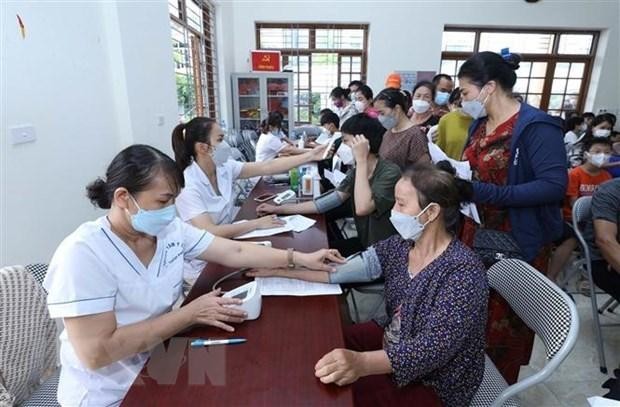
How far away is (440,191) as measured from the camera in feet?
3.61

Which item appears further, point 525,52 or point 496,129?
point 525,52

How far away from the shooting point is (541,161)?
1.33 m

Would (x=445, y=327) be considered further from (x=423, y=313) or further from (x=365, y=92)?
(x=365, y=92)

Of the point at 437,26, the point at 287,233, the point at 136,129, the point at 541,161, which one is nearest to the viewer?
the point at 541,161

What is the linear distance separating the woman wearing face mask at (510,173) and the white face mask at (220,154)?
1.26m

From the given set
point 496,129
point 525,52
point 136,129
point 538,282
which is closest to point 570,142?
point 525,52

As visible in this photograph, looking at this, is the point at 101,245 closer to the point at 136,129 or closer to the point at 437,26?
the point at 136,129

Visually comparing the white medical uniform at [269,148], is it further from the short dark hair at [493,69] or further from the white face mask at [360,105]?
the short dark hair at [493,69]

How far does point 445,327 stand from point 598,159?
238 cm

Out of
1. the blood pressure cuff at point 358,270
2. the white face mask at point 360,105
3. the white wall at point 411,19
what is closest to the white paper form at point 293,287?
the blood pressure cuff at point 358,270

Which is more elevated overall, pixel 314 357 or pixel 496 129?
pixel 496 129

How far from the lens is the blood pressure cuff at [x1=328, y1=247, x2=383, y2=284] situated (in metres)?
1.26

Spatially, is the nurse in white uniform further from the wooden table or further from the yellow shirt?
the yellow shirt

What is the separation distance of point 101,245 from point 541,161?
4.78ft
